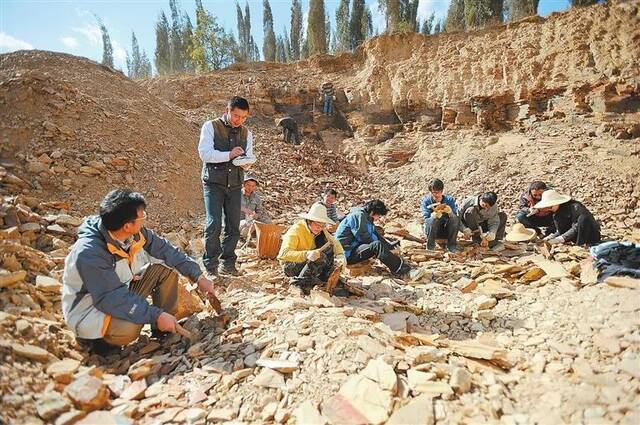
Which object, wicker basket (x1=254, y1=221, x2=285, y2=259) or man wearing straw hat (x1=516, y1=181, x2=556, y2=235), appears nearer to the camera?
wicker basket (x1=254, y1=221, x2=285, y2=259)

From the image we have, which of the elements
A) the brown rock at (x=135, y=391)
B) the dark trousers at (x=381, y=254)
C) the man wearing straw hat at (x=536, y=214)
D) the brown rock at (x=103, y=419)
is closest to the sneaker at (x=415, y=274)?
the dark trousers at (x=381, y=254)

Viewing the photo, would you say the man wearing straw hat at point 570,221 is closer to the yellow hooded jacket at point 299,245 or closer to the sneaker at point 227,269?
the yellow hooded jacket at point 299,245

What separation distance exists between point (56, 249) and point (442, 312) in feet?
13.9

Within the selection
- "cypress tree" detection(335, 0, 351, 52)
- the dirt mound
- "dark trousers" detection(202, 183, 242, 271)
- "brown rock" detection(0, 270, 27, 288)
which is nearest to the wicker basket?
"dark trousers" detection(202, 183, 242, 271)

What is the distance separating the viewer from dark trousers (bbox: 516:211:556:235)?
5.33 meters

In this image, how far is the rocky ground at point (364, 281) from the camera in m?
1.87

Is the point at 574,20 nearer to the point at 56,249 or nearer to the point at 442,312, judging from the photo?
the point at 442,312

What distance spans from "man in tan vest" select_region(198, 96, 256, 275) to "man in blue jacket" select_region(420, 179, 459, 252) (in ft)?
9.39

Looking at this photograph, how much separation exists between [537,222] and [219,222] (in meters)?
4.77

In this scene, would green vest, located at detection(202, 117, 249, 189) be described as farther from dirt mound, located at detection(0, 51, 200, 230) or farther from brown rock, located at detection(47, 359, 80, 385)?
dirt mound, located at detection(0, 51, 200, 230)

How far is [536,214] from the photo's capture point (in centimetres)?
537

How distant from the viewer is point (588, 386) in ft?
6.19

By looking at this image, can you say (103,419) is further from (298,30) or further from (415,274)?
(298,30)

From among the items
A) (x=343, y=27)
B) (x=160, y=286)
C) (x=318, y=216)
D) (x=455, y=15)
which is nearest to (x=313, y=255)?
(x=318, y=216)
